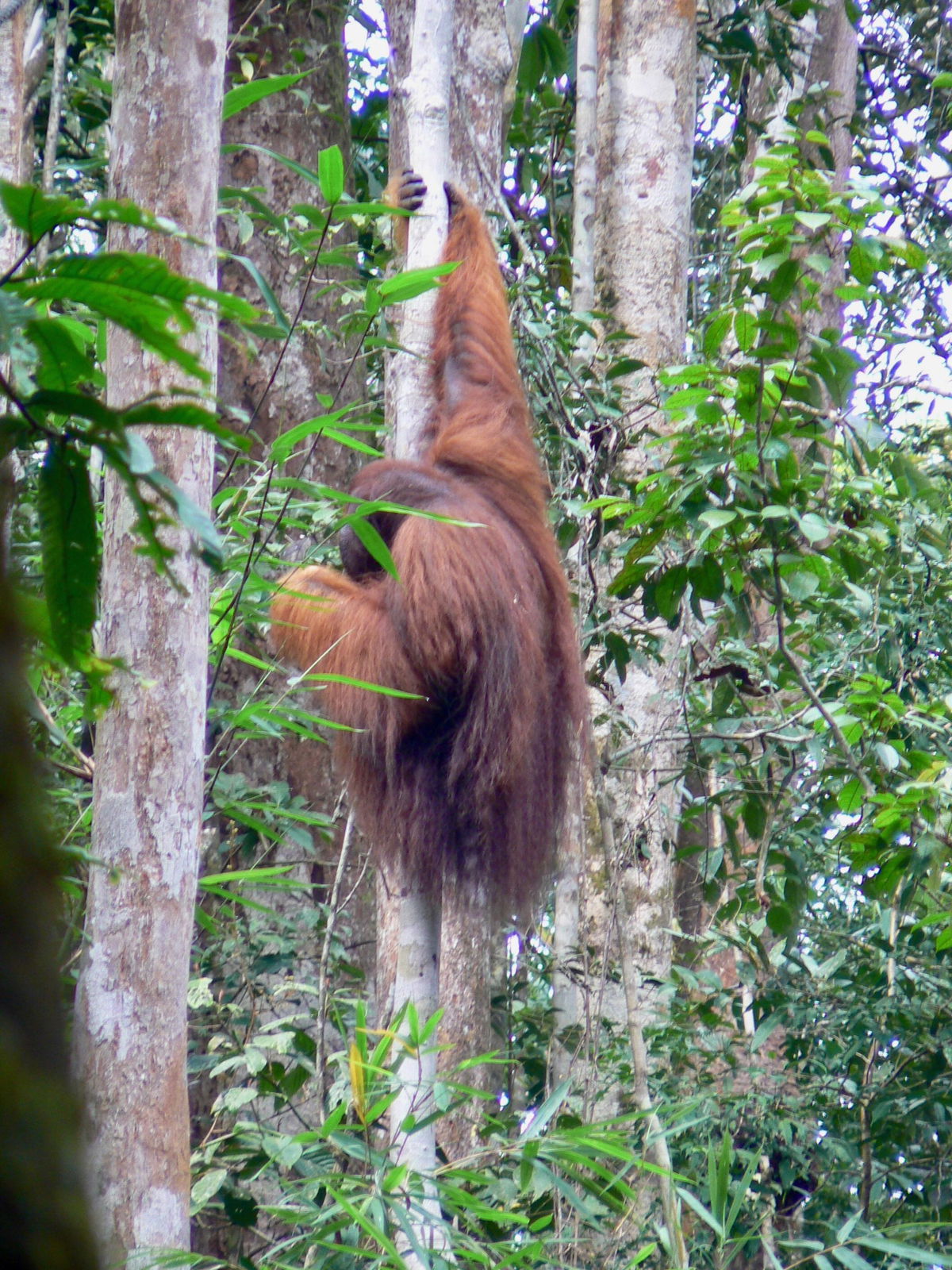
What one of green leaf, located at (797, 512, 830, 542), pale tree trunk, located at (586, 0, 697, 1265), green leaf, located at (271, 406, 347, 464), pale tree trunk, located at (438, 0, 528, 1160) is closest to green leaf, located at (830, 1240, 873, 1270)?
pale tree trunk, located at (438, 0, 528, 1160)

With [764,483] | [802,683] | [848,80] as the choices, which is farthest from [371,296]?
[848,80]

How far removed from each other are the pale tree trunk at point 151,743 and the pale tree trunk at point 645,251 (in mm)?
2133

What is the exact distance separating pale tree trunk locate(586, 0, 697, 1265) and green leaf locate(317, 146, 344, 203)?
189 centimetres

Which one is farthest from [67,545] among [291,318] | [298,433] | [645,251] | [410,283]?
[645,251]

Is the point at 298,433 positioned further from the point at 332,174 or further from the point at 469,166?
the point at 469,166

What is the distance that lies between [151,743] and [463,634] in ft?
4.39

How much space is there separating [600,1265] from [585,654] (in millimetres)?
1530

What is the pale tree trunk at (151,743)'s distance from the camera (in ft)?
5.57

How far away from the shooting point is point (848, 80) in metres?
5.44

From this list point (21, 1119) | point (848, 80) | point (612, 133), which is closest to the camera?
point (21, 1119)

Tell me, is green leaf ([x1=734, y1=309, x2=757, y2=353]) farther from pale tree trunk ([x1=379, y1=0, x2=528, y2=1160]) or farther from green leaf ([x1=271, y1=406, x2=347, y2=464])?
green leaf ([x1=271, y1=406, x2=347, y2=464])

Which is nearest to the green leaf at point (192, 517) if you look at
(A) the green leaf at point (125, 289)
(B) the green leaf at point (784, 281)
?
(A) the green leaf at point (125, 289)

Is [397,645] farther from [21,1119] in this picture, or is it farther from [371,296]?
[21,1119]

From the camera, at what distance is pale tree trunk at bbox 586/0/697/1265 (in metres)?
4.03
